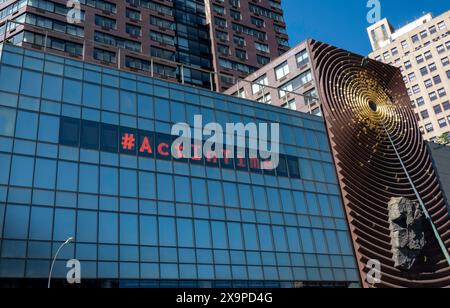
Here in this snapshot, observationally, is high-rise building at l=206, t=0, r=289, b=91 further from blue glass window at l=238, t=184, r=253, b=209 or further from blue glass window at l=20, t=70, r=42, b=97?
blue glass window at l=20, t=70, r=42, b=97

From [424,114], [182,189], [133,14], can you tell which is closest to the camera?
[182,189]

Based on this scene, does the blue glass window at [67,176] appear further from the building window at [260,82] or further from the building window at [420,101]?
the building window at [420,101]

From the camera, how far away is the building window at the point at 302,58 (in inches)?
2185

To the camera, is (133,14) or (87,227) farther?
(133,14)

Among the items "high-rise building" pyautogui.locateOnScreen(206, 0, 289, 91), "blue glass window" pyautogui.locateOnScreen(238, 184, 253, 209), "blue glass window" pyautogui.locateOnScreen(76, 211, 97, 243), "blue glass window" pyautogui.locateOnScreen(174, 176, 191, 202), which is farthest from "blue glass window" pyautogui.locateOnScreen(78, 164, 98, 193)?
"high-rise building" pyautogui.locateOnScreen(206, 0, 289, 91)

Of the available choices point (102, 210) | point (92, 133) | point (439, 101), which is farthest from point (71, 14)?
point (439, 101)

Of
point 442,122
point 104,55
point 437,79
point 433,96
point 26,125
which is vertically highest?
point 437,79

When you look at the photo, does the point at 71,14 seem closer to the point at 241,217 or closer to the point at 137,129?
the point at 137,129

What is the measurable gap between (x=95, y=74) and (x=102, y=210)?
11.8m

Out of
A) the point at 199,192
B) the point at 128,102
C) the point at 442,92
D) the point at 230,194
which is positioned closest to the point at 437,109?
the point at 442,92

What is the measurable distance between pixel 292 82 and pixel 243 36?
96.6ft

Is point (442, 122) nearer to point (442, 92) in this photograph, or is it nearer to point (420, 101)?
point (442, 92)

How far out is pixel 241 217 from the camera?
129ft

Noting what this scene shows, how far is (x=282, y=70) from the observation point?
2340 inches
